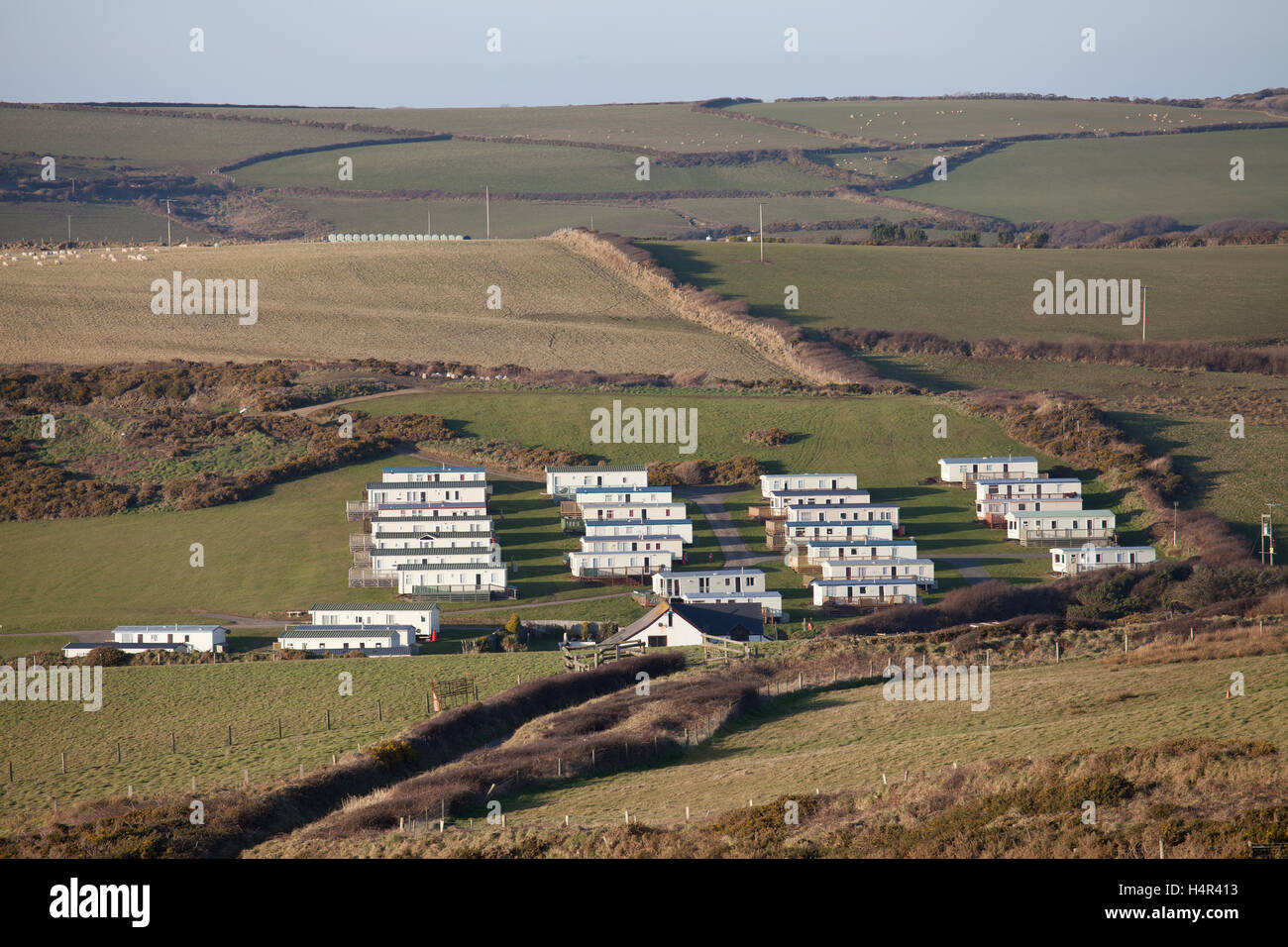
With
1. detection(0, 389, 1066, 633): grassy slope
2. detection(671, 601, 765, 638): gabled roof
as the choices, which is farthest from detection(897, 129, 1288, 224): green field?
detection(671, 601, 765, 638): gabled roof

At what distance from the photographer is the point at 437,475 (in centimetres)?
7244

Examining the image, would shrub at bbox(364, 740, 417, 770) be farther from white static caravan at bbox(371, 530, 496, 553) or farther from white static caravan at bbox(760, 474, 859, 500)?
white static caravan at bbox(760, 474, 859, 500)

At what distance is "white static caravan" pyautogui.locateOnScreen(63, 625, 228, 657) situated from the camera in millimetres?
54125

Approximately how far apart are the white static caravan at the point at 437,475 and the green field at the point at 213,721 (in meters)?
22.1

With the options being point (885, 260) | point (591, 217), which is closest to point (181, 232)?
point (591, 217)

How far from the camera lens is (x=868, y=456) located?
79500mm

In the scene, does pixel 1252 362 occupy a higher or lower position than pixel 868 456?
higher

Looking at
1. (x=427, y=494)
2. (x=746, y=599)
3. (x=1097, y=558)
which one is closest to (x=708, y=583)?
(x=746, y=599)

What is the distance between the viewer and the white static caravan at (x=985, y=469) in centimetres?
7438

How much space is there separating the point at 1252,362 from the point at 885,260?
40.9 metres
